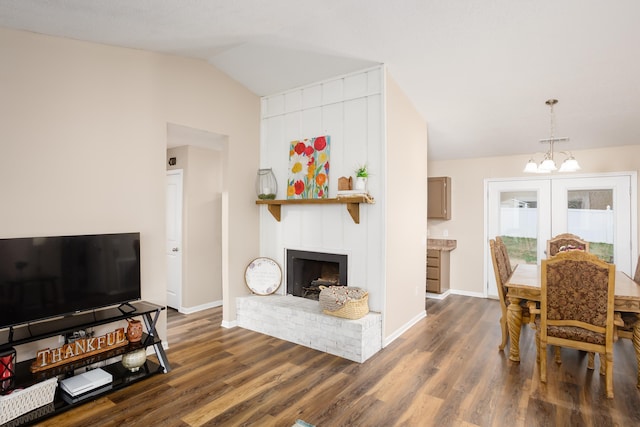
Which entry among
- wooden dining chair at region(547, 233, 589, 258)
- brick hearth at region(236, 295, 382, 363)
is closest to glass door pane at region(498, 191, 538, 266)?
wooden dining chair at region(547, 233, 589, 258)

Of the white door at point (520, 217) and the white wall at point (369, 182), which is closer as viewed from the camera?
the white wall at point (369, 182)

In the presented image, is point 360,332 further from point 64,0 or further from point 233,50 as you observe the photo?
point 64,0

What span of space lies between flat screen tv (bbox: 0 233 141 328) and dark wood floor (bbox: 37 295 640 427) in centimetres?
76

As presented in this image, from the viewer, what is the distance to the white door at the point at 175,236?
5023mm

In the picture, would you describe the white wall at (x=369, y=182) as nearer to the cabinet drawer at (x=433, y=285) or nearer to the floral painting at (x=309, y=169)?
the floral painting at (x=309, y=169)

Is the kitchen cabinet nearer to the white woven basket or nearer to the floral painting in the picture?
the floral painting

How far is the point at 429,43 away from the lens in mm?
3125

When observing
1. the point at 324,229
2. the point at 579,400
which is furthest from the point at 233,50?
the point at 579,400

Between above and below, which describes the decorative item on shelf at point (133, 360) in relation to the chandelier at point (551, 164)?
below

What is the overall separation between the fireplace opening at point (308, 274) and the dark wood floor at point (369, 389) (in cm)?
73

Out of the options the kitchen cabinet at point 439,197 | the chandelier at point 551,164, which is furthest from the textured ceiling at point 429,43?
the kitchen cabinet at point 439,197

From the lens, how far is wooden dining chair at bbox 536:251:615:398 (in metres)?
2.69

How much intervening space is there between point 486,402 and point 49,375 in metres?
3.14

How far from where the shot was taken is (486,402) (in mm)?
2611
